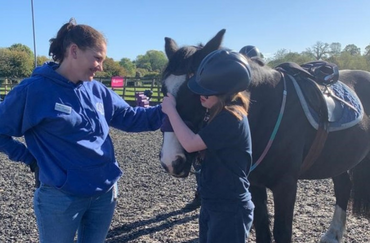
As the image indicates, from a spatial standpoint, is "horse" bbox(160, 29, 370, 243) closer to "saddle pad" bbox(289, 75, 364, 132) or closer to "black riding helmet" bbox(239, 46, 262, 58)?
"saddle pad" bbox(289, 75, 364, 132)

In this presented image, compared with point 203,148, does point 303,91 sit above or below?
above

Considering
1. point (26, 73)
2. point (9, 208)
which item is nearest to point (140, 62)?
point (26, 73)

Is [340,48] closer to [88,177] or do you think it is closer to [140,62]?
[88,177]

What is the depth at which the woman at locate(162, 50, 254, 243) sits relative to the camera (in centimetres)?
195

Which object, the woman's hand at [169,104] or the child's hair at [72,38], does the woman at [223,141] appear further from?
the child's hair at [72,38]

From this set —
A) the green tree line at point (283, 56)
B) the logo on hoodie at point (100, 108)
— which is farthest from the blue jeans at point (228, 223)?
the green tree line at point (283, 56)

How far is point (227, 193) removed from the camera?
1.99 m

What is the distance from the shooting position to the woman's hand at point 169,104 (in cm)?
209

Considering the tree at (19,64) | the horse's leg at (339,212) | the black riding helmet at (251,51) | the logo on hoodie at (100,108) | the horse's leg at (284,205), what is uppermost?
the black riding helmet at (251,51)

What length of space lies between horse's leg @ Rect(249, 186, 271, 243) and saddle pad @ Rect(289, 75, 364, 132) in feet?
2.67

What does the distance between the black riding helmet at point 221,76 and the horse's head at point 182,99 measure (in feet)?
0.64

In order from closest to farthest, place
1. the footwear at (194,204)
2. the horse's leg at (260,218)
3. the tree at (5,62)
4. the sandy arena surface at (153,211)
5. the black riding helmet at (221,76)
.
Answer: the black riding helmet at (221,76) → the horse's leg at (260,218) → the sandy arena surface at (153,211) → the footwear at (194,204) → the tree at (5,62)

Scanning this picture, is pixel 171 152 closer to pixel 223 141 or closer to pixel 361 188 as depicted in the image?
pixel 223 141

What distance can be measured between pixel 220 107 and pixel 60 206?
3.66 feet
